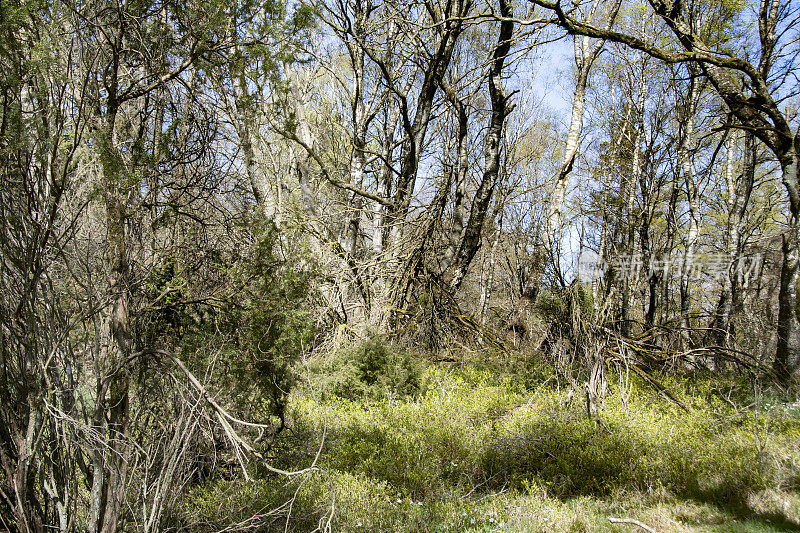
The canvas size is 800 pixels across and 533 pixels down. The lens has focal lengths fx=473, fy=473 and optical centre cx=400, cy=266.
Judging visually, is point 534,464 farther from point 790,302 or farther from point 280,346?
point 790,302

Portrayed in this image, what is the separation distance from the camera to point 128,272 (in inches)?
120

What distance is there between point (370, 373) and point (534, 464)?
9.37 ft

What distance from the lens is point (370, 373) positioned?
696 cm

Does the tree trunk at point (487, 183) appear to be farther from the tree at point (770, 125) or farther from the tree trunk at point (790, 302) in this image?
the tree trunk at point (790, 302)

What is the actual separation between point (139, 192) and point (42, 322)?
47.9 inches

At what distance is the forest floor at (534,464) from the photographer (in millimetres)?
3648

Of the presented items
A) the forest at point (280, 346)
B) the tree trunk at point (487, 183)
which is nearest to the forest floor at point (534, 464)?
the forest at point (280, 346)

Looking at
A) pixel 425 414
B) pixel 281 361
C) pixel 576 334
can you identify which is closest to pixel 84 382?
pixel 281 361

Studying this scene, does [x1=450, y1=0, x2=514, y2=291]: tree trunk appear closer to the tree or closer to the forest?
the forest

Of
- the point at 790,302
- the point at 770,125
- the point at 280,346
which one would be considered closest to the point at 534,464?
the point at 280,346

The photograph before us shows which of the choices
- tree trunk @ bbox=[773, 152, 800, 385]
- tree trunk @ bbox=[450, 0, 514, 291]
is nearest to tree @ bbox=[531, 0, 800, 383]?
tree trunk @ bbox=[773, 152, 800, 385]

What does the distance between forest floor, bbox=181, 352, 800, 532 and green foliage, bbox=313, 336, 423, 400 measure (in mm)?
145

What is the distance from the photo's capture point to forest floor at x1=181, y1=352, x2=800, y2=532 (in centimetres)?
365

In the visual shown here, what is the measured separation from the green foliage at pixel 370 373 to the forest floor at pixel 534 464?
0.47ft
